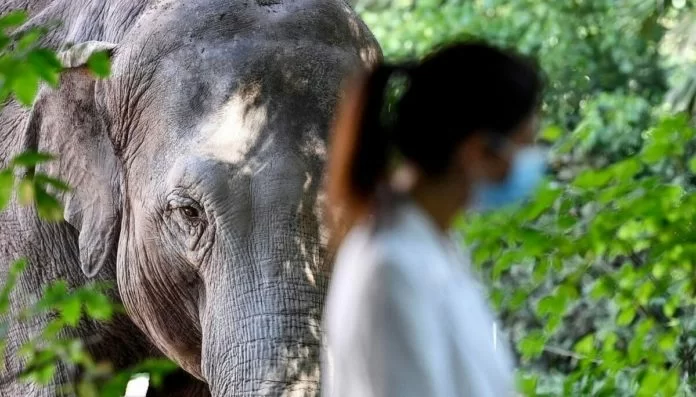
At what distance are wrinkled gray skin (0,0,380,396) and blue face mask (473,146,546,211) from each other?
2.06 m

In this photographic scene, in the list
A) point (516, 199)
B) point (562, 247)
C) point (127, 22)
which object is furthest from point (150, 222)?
point (516, 199)

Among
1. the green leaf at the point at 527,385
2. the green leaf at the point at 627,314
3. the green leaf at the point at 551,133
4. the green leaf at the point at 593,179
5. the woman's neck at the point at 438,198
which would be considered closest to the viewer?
the woman's neck at the point at 438,198

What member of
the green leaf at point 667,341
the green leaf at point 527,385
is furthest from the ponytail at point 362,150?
the green leaf at point 667,341

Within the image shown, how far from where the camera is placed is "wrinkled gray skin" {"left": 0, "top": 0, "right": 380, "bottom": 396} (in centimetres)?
475

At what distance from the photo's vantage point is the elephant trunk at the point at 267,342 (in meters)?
4.55

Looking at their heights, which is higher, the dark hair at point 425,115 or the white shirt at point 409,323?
the dark hair at point 425,115

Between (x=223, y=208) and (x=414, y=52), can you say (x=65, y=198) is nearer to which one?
(x=223, y=208)

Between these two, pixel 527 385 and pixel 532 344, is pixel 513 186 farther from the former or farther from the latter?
pixel 532 344

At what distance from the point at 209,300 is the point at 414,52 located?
Answer: 6.53 m

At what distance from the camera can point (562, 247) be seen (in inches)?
178

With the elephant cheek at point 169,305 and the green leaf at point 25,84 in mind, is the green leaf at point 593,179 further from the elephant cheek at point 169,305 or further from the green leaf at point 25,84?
the green leaf at point 25,84

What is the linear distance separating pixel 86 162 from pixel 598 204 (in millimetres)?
1785

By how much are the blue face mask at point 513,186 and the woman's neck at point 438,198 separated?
0.19 feet

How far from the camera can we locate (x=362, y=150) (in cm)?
242
